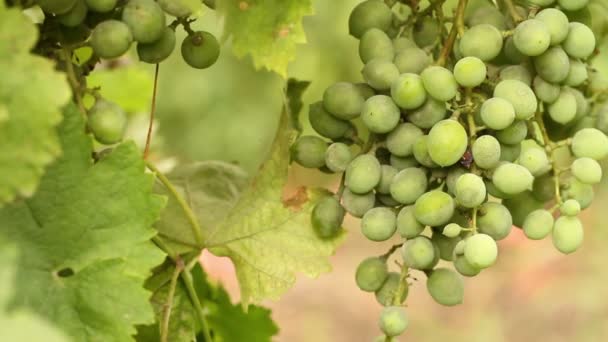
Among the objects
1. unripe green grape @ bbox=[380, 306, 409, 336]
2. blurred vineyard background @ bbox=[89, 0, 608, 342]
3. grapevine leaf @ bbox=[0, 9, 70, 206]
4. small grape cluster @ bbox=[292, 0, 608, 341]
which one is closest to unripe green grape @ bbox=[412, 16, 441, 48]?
small grape cluster @ bbox=[292, 0, 608, 341]

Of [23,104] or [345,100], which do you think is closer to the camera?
[23,104]

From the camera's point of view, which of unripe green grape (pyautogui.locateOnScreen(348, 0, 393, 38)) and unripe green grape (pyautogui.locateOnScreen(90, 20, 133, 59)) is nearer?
unripe green grape (pyautogui.locateOnScreen(90, 20, 133, 59))

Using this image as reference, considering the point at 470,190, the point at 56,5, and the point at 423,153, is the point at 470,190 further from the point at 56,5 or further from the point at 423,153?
the point at 56,5

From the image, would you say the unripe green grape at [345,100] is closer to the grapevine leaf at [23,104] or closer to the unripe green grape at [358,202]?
the unripe green grape at [358,202]

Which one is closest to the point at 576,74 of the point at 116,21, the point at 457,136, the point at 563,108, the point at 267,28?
the point at 563,108

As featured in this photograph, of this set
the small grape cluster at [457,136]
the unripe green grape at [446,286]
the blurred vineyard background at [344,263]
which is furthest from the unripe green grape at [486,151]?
the blurred vineyard background at [344,263]

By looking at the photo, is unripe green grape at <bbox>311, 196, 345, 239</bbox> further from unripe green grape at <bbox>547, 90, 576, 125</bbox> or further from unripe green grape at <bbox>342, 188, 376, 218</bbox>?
unripe green grape at <bbox>547, 90, 576, 125</bbox>
